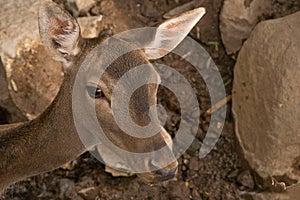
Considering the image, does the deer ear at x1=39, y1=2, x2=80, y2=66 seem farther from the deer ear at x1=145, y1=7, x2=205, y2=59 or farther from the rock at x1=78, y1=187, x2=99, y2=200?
the rock at x1=78, y1=187, x2=99, y2=200

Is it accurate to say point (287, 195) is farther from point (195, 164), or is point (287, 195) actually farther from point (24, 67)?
point (24, 67)

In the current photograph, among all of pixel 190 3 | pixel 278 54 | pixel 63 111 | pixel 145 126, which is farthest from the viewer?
pixel 190 3

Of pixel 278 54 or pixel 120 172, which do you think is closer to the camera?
pixel 278 54

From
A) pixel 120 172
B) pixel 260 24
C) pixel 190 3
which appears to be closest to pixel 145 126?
pixel 120 172

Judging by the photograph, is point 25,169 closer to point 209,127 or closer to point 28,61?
point 28,61

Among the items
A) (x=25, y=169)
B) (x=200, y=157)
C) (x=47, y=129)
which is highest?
(x=47, y=129)

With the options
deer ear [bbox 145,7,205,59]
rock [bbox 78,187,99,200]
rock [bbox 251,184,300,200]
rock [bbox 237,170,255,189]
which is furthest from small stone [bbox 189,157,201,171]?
deer ear [bbox 145,7,205,59]
